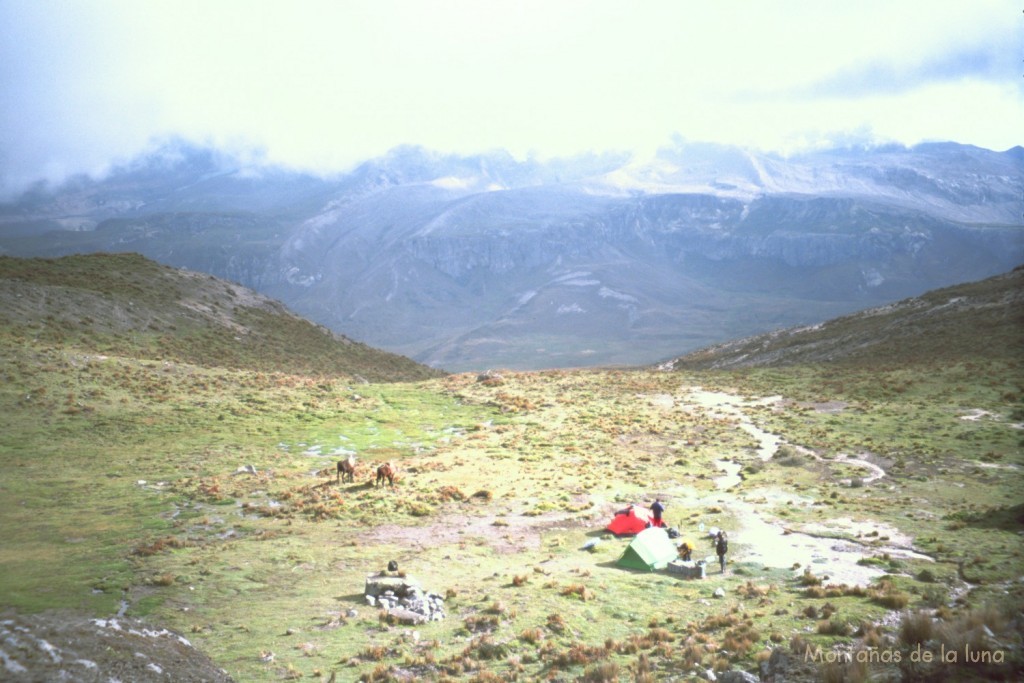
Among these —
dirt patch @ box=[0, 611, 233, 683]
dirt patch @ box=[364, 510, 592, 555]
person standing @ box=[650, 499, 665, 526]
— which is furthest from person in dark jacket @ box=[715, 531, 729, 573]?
dirt patch @ box=[0, 611, 233, 683]

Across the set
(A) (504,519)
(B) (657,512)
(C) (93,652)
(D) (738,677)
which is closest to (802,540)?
(B) (657,512)

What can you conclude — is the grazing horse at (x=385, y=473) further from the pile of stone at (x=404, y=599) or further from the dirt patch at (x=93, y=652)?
the dirt patch at (x=93, y=652)

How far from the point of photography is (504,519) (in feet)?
102

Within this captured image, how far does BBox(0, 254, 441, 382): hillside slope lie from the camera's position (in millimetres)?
60031

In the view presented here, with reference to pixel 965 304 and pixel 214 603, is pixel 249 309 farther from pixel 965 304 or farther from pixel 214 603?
pixel 965 304

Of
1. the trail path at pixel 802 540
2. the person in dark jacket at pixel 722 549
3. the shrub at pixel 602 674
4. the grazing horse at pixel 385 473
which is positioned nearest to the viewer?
the shrub at pixel 602 674

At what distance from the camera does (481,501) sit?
112ft

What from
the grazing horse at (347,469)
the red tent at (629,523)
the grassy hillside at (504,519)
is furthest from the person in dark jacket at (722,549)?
the grazing horse at (347,469)

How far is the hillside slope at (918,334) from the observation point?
70.3 metres

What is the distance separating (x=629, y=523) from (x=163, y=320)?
64.0 meters

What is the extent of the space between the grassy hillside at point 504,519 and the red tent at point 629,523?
0.75 m

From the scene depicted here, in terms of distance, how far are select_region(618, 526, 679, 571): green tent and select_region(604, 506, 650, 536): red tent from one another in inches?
102

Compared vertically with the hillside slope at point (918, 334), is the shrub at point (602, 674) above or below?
below

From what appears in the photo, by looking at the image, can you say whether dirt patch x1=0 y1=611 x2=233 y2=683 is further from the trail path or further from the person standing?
the person standing
